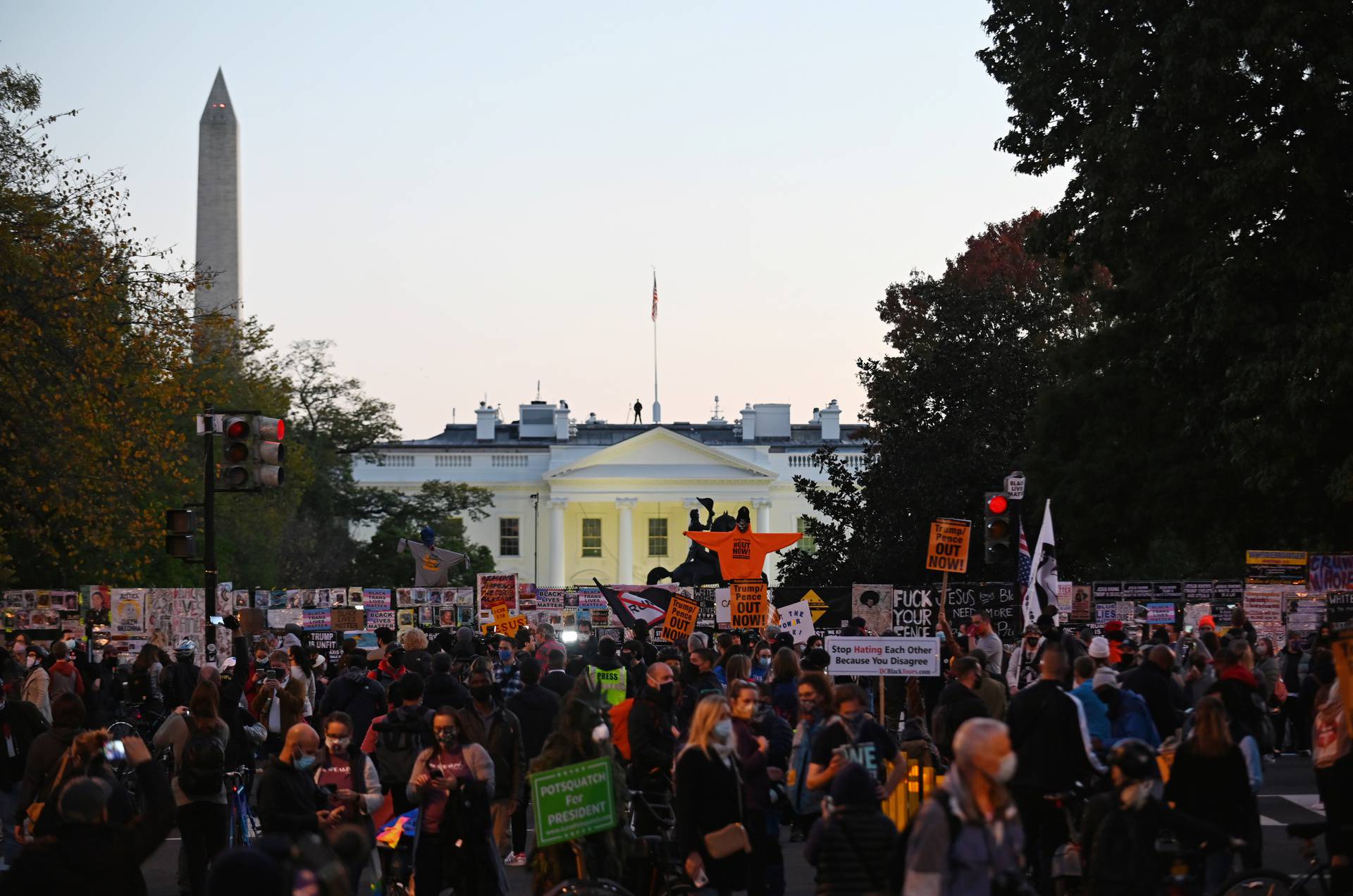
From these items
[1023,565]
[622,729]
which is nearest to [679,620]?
[1023,565]

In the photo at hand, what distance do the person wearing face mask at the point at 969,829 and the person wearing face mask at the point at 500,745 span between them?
5.18 metres

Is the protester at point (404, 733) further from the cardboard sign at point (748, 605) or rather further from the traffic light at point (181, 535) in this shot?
the cardboard sign at point (748, 605)

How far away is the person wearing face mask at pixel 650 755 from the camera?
10.9 metres

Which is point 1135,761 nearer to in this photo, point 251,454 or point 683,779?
point 683,779

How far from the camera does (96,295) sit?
2644cm

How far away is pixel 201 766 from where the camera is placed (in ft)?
34.2

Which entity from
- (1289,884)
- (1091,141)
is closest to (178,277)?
(1091,141)

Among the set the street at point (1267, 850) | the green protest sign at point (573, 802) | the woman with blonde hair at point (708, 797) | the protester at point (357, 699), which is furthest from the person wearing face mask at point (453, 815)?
the protester at point (357, 699)

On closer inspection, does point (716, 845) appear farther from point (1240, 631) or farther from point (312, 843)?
point (1240, 631)

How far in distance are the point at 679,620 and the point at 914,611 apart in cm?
574

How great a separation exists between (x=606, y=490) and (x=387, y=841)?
86.4m

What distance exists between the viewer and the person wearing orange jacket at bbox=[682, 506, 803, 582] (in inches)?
946

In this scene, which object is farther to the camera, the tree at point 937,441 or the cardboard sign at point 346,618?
the tree at point 937,441

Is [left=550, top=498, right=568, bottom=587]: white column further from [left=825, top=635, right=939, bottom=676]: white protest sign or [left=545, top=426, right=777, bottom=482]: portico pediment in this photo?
[left=825, top=635, right=939, bottom=676]: white protest sign
